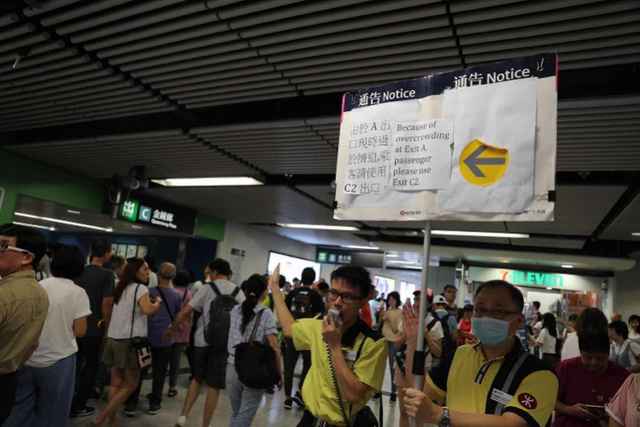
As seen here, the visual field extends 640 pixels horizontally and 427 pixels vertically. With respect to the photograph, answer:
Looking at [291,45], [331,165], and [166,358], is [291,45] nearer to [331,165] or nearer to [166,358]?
[331,165]

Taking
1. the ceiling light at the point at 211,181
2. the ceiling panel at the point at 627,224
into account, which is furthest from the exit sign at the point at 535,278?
the ceiling light at the point at 211,181

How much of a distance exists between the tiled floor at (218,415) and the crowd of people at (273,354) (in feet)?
0.45

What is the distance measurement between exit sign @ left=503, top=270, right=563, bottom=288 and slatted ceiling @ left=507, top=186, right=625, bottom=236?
621 centimetres

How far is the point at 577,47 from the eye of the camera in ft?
9.36

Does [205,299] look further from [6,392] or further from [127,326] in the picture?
[6,392]

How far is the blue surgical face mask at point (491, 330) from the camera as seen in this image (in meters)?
1.57

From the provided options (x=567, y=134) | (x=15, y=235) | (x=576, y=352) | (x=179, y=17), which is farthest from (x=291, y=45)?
(x=576, y=352)

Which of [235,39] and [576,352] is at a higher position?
[235,39]

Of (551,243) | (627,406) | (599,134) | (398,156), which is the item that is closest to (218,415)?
(627,406)

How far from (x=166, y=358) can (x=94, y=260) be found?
1499 millimetres

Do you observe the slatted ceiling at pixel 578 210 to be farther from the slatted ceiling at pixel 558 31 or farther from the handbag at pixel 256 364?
the handbag at pixel 256 364

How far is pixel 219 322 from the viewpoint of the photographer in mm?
4410

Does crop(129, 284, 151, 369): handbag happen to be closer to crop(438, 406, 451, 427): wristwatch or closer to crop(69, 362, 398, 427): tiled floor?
crop(69, 362, 398, 427): tiled floor

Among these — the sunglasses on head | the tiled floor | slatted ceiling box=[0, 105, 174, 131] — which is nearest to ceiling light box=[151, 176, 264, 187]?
slatted ceiling box=[0, 105, 174, 131]
